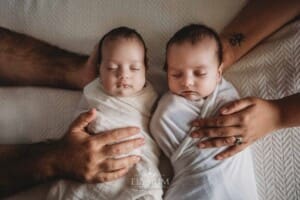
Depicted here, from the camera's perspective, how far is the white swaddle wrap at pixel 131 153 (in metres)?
1.05

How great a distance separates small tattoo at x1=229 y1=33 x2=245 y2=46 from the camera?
136 centimetres

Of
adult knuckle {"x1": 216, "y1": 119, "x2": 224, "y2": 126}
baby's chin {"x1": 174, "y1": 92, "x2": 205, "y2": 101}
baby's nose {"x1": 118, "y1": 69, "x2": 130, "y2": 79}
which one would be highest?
baby's nose {"x1": 118, "y1": 69, "x2": 130, "y2": 79}

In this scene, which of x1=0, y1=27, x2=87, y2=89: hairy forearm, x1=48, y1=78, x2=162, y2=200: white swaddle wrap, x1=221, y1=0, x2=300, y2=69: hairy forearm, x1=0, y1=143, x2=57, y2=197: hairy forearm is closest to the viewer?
x1=48, y1=78, x2=162, y2=200: white swaddle wrap

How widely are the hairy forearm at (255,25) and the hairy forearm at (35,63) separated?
1.73ft

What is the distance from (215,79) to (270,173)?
0.31 meters

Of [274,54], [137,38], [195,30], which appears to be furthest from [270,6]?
[137,38]

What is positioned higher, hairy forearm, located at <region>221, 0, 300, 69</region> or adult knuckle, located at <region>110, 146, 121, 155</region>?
hairy forearm, located at <region>221, 0, 300, 69</region>

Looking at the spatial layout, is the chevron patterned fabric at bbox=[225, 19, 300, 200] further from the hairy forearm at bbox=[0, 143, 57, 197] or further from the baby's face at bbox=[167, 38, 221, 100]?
the hairy forearm at bbox=[0, 143, 57, 197]

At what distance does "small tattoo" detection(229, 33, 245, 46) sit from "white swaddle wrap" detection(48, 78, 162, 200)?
1.10 ft

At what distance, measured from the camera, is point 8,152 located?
1244 mm

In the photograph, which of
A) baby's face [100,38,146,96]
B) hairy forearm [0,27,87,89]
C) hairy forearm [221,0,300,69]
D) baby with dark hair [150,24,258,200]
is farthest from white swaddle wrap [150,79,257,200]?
hairy forearm [0,27,87,89]

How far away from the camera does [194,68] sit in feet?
3.69

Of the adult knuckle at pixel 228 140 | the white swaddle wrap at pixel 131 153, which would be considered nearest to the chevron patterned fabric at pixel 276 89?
the adult knuckle at pixel 228 140

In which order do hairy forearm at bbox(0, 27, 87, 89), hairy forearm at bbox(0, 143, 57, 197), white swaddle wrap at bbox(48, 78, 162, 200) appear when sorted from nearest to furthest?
white swaddle wrap at bbox(48, 78, 162, 200) → hairy forearm at bbox(0, 143, 57, 197) → hairy forearm at bbox(0, 27, 87, 89)
